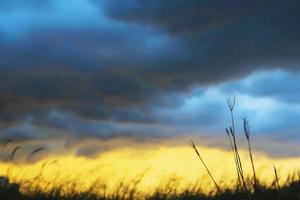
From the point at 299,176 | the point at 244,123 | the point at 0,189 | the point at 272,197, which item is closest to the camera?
the point at 244,123

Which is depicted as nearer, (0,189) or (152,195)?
(0,189)

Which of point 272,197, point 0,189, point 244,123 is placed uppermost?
point 0,189

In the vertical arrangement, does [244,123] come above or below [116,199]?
below

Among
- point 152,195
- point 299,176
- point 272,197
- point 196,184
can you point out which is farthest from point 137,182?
point 272,197

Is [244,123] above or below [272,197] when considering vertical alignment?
above

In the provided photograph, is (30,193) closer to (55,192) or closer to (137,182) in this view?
(55,192)

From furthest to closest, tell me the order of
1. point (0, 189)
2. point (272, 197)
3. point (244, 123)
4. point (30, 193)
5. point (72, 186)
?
point (72, 186) < point (30, 193) < point (0, 189) < point (272, 197) < point (244, 123)

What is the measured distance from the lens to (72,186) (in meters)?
11.0

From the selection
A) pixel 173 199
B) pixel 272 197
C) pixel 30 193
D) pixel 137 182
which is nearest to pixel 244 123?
pixel 272 197

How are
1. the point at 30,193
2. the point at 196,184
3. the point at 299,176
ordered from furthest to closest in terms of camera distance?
the point at 196,184 → the point at 299,176 → the point at 30,193

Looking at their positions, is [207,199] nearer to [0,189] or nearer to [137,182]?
[137,182]

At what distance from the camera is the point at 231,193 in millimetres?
10617

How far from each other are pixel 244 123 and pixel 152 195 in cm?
736

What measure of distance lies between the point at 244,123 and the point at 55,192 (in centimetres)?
623
